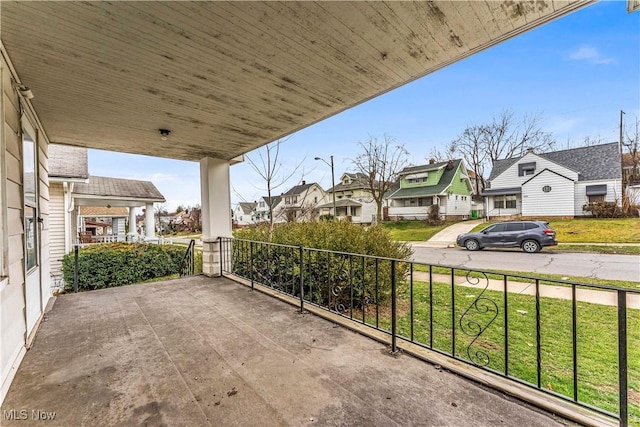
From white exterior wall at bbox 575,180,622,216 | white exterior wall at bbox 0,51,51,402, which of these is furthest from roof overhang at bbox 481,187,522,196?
white exterior wall at bbox 0,51,51,402

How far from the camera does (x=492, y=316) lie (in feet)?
12.4

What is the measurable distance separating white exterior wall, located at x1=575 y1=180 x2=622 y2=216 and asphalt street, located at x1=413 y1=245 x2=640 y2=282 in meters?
9.06

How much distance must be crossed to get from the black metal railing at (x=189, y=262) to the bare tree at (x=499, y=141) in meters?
23.7

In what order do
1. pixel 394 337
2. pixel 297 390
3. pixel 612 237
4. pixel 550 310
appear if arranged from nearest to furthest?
pixel 297 390, pixel 394 337, pixel 550 310, pixel 612 237

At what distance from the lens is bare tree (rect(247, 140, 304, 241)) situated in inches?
242

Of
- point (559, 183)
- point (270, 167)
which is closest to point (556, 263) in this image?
point (270, 167)

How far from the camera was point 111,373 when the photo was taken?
2074 mm

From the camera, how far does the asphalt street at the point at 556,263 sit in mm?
6402

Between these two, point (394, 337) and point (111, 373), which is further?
point (394, 337)

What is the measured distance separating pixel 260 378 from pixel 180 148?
13.2ft

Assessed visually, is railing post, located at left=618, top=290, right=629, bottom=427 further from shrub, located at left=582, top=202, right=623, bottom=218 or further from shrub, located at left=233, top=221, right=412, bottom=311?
shrub, located at left=582, top=202, right=623, bottom=218

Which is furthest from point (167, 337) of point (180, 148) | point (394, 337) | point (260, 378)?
point (180, 148)

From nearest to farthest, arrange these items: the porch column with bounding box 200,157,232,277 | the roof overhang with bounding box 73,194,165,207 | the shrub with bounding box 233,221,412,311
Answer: the shrub with bounding box 233,221,412,311, the porch column with bounding box 200,157,232,277, the roof overhang with bounding box 73,194,165,207

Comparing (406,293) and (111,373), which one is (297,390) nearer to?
(111,373)
